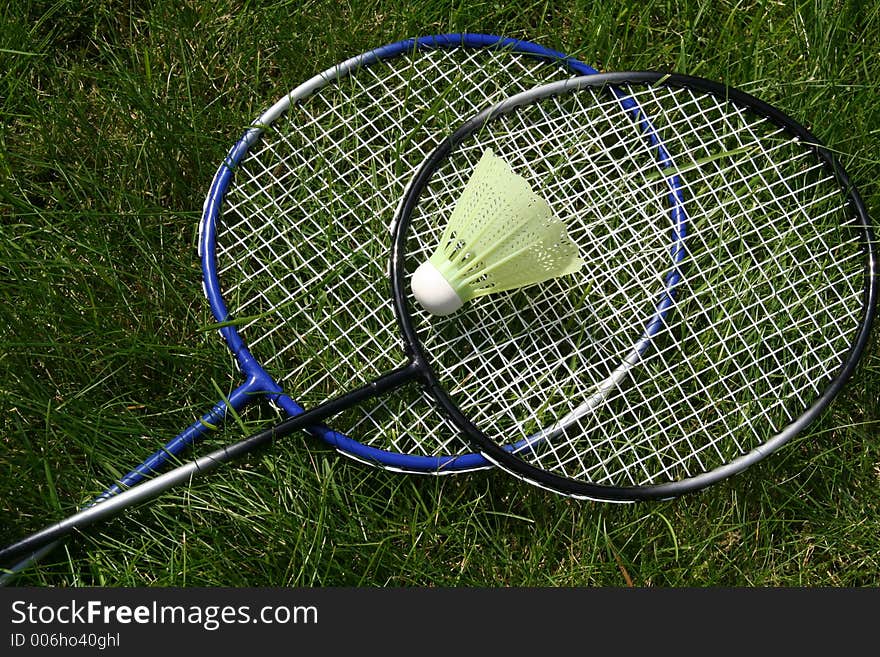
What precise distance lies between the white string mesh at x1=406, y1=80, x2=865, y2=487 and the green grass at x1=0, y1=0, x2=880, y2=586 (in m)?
0.15

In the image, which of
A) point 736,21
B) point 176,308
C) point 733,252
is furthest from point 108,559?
point 736,21

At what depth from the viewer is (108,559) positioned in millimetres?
1614

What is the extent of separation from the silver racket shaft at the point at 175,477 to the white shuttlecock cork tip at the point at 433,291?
0.15 m

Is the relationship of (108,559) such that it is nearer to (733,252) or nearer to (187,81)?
(187,81)

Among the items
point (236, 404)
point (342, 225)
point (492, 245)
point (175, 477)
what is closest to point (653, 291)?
point (492, 245)

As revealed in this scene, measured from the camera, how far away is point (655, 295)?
164cm

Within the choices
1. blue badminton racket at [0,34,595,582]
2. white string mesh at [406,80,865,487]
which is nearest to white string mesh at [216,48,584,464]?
blue badminton racket at [0,34,595,582]

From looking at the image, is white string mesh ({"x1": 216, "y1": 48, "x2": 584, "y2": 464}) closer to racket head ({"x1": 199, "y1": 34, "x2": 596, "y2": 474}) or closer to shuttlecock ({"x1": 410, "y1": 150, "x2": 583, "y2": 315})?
racket head ({"x1": 199, "y1": 34, "x2": 596, "y2": 474})

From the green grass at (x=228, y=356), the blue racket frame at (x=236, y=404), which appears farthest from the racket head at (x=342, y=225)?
the green grass at (x=228, y=356)

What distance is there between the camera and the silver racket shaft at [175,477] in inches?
58.5

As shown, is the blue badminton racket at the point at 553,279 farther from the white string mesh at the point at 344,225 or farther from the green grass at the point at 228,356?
the green grass at the point at 228,356

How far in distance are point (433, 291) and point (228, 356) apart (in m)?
0.48

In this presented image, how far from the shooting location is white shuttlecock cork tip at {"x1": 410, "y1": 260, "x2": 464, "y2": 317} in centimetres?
Result: 145

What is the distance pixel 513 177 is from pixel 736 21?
862mm
